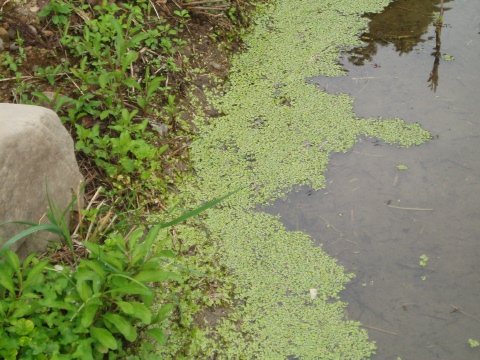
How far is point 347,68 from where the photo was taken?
3.50 meters

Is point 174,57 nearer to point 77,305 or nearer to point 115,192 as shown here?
point 115,192

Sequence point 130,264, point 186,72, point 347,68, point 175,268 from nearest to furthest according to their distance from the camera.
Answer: point 130,264 → point 175,268 → point 186,72 → point 347,68

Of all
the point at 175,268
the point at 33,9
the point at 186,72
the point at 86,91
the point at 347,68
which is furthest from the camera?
the point at 347,68

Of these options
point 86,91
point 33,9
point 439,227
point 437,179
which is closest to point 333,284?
point 439,227

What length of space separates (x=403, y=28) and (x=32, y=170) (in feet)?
8.59

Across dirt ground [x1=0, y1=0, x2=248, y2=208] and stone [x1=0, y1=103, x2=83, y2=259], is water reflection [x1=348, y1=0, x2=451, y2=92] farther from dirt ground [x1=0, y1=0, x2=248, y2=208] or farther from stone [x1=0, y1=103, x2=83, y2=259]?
stone [x1=0, y1=103, x2=83, y2=259]

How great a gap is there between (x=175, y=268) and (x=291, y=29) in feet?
6.50

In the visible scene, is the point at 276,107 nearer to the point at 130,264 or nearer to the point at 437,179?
the point at 437,179

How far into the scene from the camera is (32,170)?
2.15 metres

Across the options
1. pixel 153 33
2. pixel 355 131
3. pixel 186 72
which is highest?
pixel 153 33

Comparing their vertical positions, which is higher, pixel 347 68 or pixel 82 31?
pixel 82 31

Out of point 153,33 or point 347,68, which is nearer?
point 153,33

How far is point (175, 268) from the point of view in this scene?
7.98 feet

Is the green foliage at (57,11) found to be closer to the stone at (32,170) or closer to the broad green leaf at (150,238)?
the stone at (32,170)
